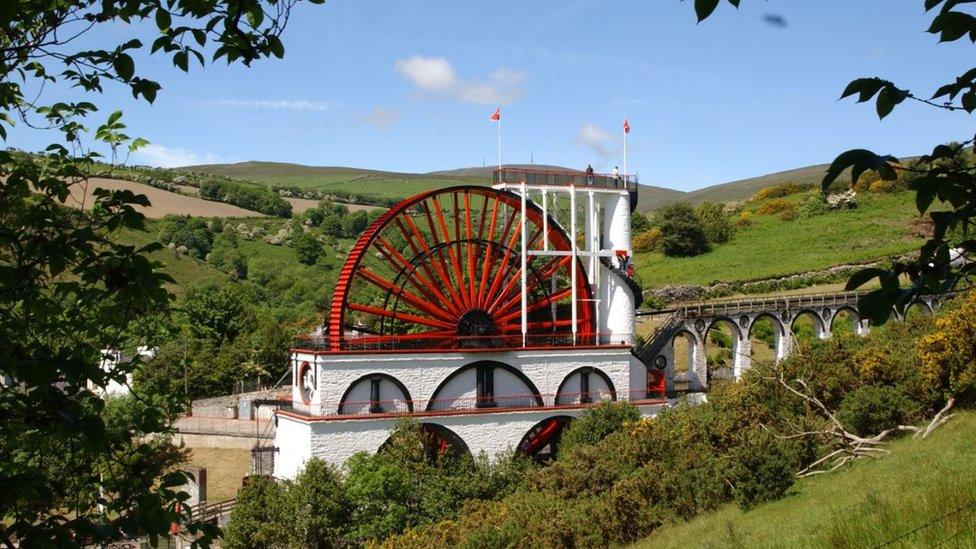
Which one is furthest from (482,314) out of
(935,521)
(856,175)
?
(856,175)

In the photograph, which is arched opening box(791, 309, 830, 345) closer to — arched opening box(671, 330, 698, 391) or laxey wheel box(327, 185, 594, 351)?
arched opening box(671, 330, 698, 391)

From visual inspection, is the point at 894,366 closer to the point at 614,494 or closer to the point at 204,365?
the point at 614,494

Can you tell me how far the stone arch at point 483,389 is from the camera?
28.5m

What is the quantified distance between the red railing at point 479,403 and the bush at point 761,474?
12.4m

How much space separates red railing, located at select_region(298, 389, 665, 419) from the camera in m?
27.1

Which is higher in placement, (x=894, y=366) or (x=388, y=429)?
(x=894, y=366)

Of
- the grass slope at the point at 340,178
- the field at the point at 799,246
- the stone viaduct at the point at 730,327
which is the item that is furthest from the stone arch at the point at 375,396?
the grass slope at the point at 340,178

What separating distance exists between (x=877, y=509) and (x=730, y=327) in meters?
29.4

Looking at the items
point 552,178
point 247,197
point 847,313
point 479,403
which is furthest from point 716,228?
point 247,197

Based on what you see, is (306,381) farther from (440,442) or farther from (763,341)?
(763,341)

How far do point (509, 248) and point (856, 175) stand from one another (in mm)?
27910

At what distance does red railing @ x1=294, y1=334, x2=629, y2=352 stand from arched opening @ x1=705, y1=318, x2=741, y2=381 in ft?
23.7

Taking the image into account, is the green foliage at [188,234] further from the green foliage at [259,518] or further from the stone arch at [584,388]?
the green foliage at [259,518]

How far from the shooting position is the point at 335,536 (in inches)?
905
